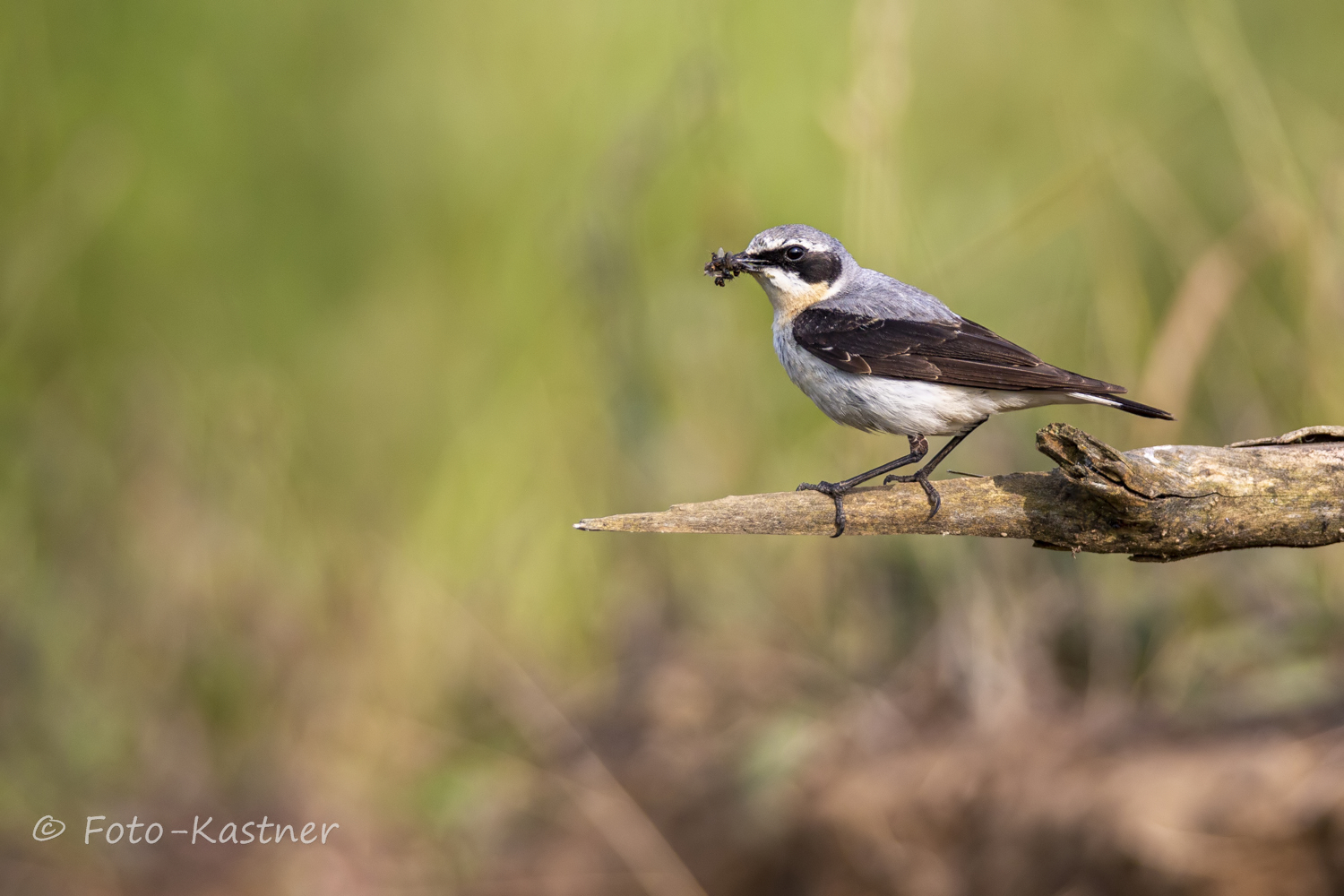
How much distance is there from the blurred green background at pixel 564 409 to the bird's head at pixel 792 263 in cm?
70

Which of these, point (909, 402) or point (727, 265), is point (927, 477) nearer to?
point (909, 402)

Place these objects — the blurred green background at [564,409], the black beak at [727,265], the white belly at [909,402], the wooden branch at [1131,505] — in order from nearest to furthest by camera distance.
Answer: the wooden branch at [1131,505] < the white belly at [909,402] < the black beak at [727,265] < the blurred green background at [564,409]

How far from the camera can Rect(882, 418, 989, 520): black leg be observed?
198 centimetres

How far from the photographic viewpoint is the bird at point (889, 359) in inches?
101

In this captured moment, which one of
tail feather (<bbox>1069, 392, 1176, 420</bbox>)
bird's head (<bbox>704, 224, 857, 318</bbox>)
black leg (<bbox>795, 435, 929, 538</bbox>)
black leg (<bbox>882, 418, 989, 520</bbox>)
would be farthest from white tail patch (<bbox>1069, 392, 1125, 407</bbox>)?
bird's head (<bbox>704, 224, 857, 318</bbox>)

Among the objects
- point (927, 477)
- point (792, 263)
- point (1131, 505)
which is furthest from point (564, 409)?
point (1131, 505)

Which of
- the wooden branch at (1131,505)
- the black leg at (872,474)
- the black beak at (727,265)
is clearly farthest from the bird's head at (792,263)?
the wooden branch at (1131,505)

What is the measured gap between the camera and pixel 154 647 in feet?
15.5

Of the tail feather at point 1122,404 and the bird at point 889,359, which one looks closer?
the tail feather at point 1122,404

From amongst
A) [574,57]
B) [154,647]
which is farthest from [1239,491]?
[574,57]

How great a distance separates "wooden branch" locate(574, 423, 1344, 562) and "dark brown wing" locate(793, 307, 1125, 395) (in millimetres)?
390

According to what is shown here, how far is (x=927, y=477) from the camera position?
2.54m

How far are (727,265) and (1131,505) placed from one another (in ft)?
4.02

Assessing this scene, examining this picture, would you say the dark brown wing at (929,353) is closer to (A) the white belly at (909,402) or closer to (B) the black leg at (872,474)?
(A) the white belly at (909,402)
